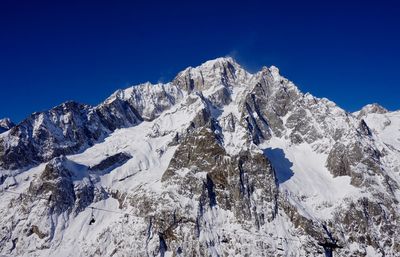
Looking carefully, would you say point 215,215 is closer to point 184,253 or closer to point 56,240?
point 184,253

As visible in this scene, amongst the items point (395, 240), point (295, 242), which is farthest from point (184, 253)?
point (395, 240)

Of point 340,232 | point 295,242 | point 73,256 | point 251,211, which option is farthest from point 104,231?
point 340,232

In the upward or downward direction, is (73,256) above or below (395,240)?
below

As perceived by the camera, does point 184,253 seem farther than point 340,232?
No

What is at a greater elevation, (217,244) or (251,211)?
(251,211)

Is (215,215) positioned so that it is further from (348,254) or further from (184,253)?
(348,254)

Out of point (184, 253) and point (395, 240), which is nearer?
point (184, 253)

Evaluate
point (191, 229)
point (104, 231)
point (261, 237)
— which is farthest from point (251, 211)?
point (104, 231)
